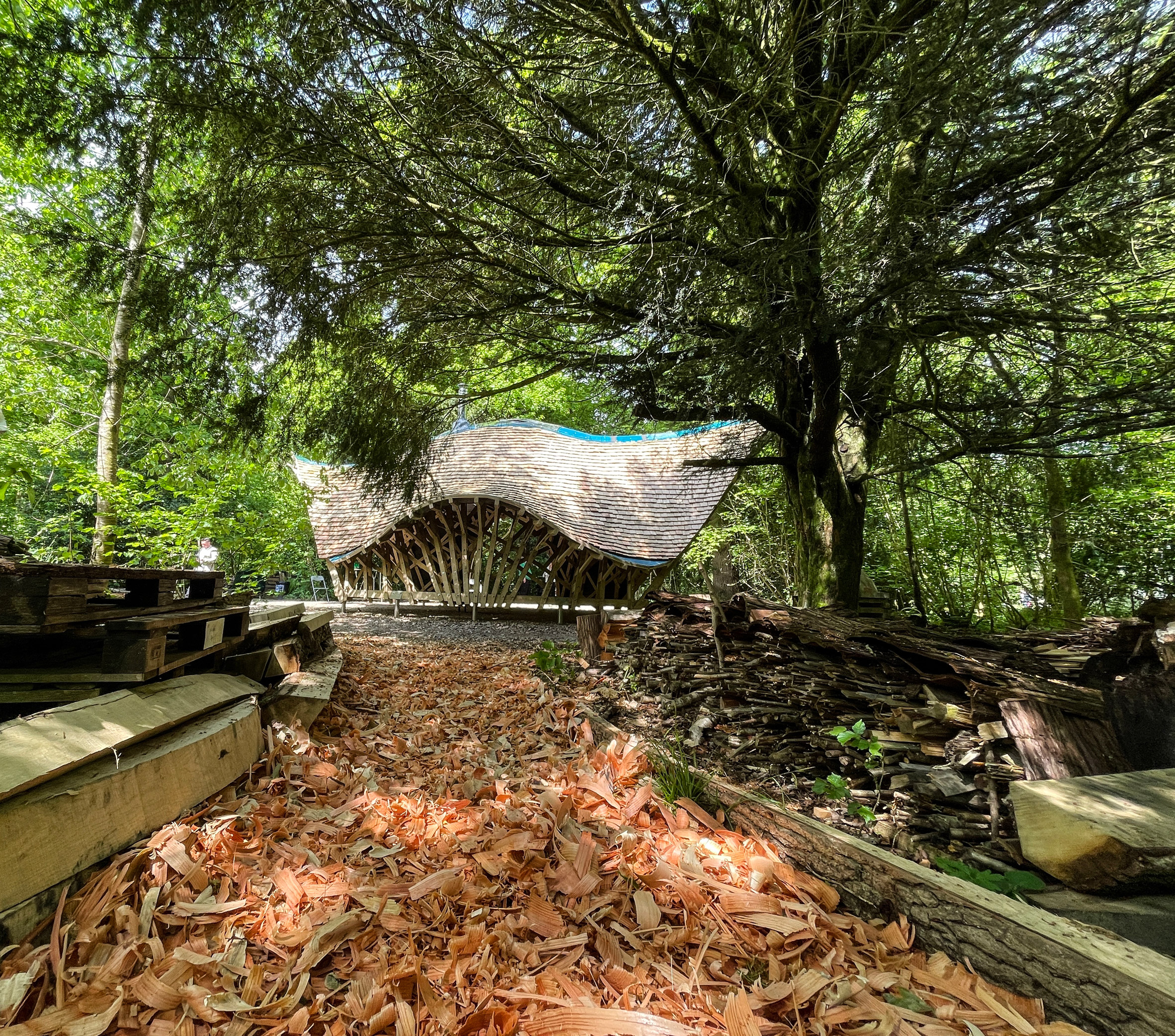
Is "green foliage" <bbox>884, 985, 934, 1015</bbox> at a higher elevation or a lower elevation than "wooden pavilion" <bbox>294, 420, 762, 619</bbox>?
lower

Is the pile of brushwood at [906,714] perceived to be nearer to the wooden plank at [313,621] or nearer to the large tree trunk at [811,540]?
the large tree trunk at [811,540]

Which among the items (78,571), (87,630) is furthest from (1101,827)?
(87,630)

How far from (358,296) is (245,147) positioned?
1080 mm

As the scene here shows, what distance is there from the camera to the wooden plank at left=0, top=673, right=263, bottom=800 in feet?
4.75

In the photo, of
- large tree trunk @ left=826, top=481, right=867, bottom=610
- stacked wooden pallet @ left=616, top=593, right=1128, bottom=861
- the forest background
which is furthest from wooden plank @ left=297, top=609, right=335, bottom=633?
large tree trunk @ left=826, top=481, right=867, bottom=610

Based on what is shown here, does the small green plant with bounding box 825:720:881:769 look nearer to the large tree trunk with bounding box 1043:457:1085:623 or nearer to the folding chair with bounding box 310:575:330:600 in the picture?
the large tree trunk with bounding box 1043:457:1085:623

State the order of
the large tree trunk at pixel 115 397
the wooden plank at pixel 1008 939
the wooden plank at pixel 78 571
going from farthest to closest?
the large tree trunk at pixel 115 397 < the wooden plank at pixel 78 571 < the wooden plank at pixel 1008 939

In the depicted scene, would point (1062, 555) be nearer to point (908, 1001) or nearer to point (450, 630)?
point (908, 1001)

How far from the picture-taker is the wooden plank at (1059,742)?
1.94m

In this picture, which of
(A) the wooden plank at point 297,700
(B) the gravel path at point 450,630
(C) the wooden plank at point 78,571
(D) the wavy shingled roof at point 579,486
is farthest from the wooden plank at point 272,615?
(D) the wavy shingled roof at point 579,486

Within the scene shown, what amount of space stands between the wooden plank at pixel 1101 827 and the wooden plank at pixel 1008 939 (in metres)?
0.25

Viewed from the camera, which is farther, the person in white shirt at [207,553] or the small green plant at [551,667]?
the person in white shirt at [207,553]

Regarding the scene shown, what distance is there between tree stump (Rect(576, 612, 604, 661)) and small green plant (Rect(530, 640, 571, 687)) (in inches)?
9.4

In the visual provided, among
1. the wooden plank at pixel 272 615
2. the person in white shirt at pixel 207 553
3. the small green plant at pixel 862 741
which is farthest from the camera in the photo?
the person in white shirt at pixel 207 553
